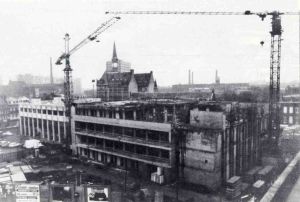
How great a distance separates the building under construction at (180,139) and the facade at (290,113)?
96.3ft

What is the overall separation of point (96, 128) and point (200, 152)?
1970 cm

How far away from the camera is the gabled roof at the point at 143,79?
8039 cm

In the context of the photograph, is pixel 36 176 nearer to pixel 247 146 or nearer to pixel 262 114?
pixel 247 146

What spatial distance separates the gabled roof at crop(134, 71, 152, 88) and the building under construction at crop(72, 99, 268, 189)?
33943 millimetres

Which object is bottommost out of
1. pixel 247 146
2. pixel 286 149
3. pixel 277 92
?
pixel 286 149

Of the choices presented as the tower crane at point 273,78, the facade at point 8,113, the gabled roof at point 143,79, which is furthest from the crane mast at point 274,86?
the facade at point 8,113

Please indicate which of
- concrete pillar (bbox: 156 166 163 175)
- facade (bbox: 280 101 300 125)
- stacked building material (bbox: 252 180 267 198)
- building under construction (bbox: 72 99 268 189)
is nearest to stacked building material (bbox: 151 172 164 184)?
building under construction (bbox: 72 99 268 189)

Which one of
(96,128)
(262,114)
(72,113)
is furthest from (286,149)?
(72,113)

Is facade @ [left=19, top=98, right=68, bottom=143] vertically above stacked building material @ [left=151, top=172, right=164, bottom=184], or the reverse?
facade @ [left=19, top=98, right=68, bottom=143]

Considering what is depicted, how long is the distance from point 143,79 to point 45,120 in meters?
29.6

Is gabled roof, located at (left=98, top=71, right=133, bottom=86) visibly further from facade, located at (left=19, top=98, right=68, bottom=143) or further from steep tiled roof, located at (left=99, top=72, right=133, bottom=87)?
facade, located at (left=19, top=98, right=68, bottom=143)

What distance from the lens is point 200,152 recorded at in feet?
114

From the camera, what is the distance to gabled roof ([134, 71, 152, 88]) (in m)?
80.4

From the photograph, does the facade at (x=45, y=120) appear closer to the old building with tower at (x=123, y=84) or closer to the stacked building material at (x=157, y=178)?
the old building with tower at (x=123, y=84)
